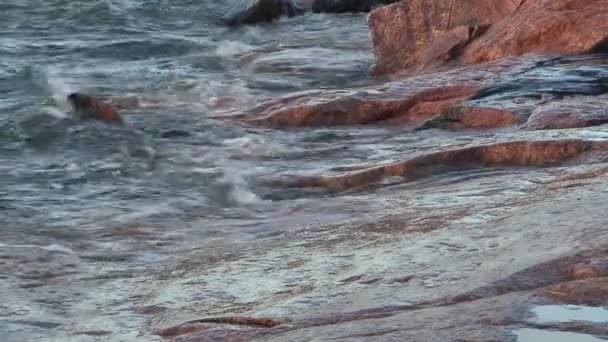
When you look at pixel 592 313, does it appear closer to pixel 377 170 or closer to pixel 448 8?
pixel 377 170

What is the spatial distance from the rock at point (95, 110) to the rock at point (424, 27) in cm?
334

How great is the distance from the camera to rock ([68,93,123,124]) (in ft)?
36.9

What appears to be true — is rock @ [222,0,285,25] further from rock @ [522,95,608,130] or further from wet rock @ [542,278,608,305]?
wet rock @ [542,278,608,305]

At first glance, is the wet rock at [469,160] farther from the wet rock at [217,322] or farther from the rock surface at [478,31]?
the rock surface at [478,31]

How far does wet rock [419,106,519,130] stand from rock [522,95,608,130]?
0.82 ft

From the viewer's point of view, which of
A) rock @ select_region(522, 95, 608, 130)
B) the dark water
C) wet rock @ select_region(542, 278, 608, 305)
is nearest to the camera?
wet rock @ select_region(542, 278, 608, 305)

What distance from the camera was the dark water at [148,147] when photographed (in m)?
6.77

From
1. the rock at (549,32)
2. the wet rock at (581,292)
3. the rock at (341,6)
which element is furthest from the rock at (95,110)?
the rock at (341,6)

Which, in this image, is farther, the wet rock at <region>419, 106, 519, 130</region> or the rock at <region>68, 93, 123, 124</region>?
the rock at <region>68, 93, 123, 124</region>

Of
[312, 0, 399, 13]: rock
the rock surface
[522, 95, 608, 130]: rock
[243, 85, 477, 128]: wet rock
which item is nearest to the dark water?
[243, 85, 477, 128]: wet rock

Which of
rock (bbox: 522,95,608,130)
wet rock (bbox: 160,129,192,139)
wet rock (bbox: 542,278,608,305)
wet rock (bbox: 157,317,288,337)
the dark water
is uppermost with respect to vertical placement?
wet rock (bbox: 542,278,608,305)

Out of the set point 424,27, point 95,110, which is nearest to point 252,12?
point 424,27

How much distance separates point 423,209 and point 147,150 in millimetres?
4149

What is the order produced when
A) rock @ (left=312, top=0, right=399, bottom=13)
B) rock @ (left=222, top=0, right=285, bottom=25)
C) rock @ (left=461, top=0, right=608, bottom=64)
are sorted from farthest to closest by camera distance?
rock @ (left=312, top=0, right=399, bottom=13) < rock @ (left=222, top=0, right=285, bottom=25) < rock @ (left=461, top=0, right=608, bottom=64)
